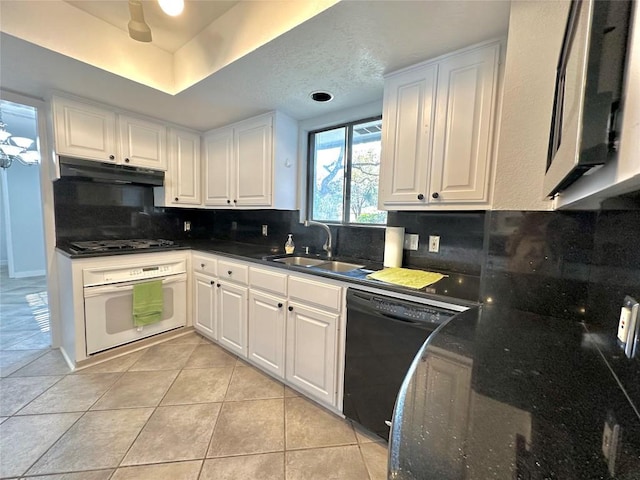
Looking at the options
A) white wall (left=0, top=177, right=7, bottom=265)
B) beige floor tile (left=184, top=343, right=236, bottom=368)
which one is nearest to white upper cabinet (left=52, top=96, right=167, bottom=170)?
beige floor tile (left=184, top=343, right=236, bottom=368)

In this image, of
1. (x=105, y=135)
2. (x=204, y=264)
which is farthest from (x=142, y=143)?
(x=204, y=264)

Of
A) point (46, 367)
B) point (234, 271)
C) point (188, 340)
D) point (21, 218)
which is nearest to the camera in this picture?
point (46, 367)

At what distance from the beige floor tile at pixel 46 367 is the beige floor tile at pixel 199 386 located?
95cm

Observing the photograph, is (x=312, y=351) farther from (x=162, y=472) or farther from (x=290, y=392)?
(x=162, y=472)

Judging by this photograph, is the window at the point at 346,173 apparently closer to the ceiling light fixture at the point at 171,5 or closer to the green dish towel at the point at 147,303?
the ceiling light fixture at the point at 171,5

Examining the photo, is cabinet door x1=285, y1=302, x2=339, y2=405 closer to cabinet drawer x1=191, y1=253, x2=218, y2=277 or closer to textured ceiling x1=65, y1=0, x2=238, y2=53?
cabinet drawer x1=191, y1=253, x2=218, y2=277

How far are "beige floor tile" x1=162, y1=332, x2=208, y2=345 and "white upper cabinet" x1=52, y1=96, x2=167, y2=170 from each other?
176cm

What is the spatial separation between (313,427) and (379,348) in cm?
71

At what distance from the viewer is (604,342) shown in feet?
2.71

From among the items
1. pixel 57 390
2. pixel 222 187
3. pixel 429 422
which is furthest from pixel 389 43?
pixel 57 390

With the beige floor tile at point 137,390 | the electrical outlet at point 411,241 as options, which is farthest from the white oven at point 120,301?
the electrical outlet at point 411,241

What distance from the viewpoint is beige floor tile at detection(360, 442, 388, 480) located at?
1.39m

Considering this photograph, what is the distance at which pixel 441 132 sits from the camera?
60.9 inches

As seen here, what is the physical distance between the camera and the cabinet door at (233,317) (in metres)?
2.26
